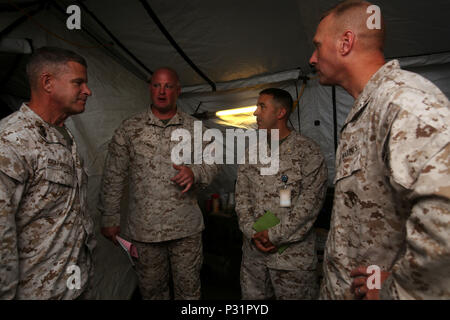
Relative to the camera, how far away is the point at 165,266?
80.0 inches

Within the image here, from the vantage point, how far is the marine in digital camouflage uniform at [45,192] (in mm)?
1029

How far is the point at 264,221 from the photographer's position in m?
1.75

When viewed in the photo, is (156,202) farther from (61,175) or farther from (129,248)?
(61,175)

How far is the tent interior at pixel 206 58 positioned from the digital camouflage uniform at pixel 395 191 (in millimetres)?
1217

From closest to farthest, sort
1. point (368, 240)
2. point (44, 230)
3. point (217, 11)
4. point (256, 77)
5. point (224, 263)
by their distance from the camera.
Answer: point (368, 240)
point (44, 230)
point (217, 11)
point (256, 77)
point (224, 263)

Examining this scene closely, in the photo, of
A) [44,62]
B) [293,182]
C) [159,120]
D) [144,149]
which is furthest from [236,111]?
[44,62]

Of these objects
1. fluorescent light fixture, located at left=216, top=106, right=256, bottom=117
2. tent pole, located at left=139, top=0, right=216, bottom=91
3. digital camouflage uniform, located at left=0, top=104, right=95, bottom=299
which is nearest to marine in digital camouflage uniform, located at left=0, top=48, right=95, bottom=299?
digital camouflage uniform, located at left=0, top=104, right=95, bottom=299

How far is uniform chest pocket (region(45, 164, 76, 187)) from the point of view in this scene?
3.90ft

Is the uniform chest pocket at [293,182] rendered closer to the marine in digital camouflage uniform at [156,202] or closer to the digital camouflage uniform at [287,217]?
the digital camouflage uniform at [287,217]

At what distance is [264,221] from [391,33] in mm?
1699

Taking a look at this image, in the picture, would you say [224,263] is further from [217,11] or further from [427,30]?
[427,30]

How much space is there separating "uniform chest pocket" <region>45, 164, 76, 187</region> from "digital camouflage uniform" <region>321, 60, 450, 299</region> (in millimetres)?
1311

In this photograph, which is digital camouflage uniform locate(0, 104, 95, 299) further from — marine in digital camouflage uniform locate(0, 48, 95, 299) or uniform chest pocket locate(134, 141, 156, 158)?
uniform chest pocket locate(134, 141, 156, 158)

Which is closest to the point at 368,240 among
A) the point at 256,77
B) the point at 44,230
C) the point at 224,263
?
the point at 44,230
